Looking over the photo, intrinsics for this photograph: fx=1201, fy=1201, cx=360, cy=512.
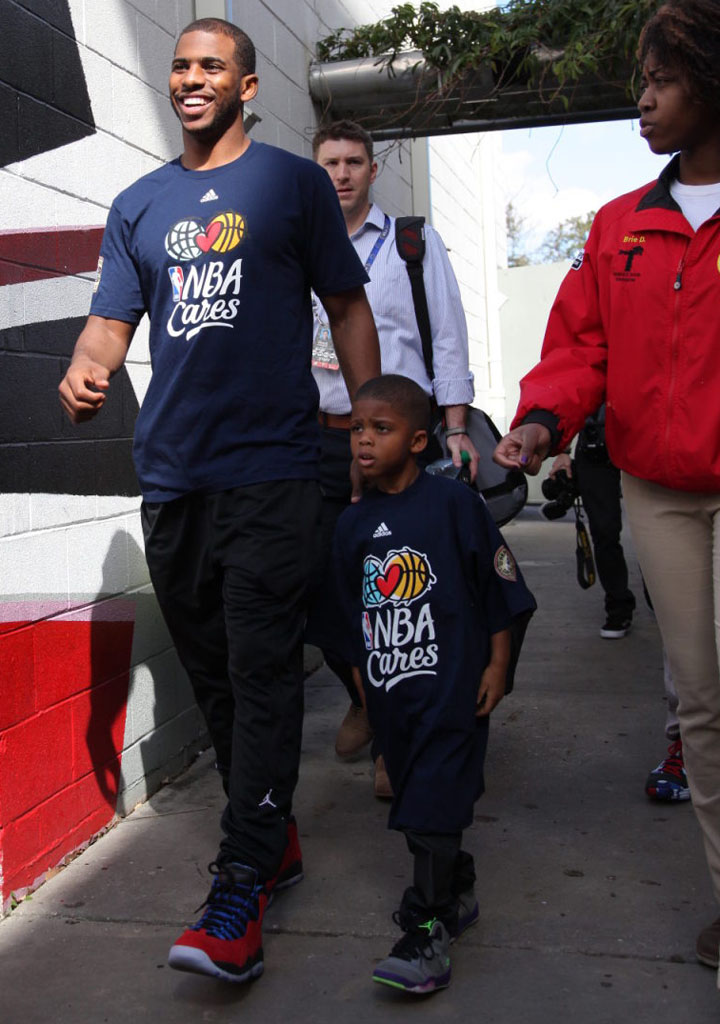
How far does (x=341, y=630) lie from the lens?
3.09 metres

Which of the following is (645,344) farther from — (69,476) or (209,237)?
(69,476)

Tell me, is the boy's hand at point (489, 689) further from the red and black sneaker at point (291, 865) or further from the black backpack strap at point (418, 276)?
the black backpack strap at point (418, 276)

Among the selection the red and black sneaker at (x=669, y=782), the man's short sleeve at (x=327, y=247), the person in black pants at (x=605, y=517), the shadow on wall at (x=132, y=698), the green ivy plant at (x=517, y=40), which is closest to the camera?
the man's short sleeve at (x=327, y=247)

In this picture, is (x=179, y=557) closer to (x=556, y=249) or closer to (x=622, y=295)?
(x=622, y=295)

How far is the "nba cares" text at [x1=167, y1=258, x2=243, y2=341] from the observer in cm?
291

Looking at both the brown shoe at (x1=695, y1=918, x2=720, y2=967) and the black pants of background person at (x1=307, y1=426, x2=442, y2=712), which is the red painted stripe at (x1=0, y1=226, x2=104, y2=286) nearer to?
the black pants of background person at (x1=307, y1=426, x2=442, y2=712)

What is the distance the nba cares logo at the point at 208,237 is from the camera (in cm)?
291

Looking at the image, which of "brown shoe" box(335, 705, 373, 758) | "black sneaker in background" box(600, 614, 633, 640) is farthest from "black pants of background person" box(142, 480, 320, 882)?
"black sneaker in background" box(600, 614, 633, 640)

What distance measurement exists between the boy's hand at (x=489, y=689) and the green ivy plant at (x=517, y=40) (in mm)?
4073

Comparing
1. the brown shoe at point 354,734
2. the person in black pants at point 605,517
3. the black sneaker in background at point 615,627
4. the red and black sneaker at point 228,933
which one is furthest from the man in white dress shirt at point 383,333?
the black sneaker in background at point 615,627

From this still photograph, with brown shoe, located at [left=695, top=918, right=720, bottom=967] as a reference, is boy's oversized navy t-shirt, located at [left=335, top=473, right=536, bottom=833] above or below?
above

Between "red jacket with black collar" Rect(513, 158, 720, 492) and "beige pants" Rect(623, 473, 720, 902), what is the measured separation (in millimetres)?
94

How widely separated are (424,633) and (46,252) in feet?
5.28

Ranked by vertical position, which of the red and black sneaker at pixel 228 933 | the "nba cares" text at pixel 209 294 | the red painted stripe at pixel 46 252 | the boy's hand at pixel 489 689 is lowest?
the red and black sneaker at pixel 228 933
